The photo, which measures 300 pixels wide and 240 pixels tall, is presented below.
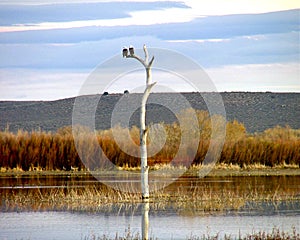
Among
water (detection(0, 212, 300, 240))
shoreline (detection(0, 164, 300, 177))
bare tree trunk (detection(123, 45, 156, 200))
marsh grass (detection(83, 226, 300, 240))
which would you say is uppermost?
bare tree trunk (detection(123, 45, 156, 200))

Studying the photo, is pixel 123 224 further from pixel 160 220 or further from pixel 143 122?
pixel 143 122

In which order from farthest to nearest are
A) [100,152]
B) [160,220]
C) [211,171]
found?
[100,152] → [211,171] → [160,220]

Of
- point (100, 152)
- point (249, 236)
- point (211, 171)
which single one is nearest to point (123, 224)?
point (249, 236)

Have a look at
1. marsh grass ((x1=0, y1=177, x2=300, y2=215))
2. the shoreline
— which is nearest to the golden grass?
marsh grass ((x1=0, y1=177, x2=300, y2=215))

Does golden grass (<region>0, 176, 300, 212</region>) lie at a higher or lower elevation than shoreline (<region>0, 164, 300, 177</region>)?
higher

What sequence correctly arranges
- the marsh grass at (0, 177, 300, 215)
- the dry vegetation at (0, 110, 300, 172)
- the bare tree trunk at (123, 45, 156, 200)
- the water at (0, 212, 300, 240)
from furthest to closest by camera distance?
1. the dry vegetation at (0, 110, 300, 172)
2. the bare tree trunk at (123, 45, 156, 200)
3. the marsh grass at (0, 177, 300, 215)
4. the water at (0, 212, 300, 240)

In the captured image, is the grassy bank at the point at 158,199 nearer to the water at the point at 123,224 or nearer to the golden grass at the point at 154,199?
the golden grass at the point at 154,199

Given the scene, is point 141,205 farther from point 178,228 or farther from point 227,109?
point 227,109

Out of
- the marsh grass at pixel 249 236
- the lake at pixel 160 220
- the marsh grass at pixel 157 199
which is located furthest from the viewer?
the marsh grass at pixel 157 199

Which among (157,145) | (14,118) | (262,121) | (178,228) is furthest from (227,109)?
(178,228)

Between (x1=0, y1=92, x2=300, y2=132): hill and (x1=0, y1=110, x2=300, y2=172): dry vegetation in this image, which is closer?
(x1=0, y1=110, x2=300, y2=172): dry vegetation

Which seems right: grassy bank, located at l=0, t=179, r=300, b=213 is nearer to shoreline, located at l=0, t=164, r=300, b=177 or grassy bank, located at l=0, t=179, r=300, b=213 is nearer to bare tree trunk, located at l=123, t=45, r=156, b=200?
bare tree trunk, located at l=123, t=45, r=156, b=200

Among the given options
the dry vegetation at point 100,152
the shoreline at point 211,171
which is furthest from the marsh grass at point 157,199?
the dry vegetation at point 100,152

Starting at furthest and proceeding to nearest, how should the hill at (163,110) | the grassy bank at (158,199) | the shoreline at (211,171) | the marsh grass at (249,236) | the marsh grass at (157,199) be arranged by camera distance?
the hill at (163,110)
the shoreline at (211,171)
the marsh grass at (157,199)
the grassy bank at (158,199)
the marsh grass at (249,236)
